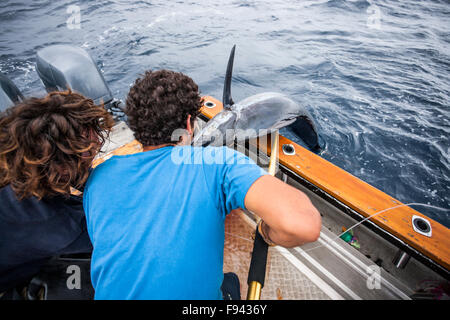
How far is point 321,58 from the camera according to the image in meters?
5.88

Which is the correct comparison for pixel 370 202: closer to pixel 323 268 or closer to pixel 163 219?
pixel 323 268

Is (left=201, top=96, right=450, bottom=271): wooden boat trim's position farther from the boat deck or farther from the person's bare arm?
the person's bare arm

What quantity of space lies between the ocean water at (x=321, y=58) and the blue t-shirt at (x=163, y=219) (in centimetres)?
180

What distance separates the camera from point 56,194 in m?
0.92

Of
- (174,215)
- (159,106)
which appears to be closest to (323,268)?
(174,215)

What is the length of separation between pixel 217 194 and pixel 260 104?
Answer: 1800 millimetres

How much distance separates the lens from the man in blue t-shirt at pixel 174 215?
72 cm

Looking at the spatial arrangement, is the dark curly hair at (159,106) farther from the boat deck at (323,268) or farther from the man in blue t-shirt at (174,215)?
the boat deck at (323,268)

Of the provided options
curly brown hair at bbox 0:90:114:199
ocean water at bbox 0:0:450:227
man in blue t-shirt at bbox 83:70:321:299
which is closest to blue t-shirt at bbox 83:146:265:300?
man in blue t-shirt at bbox 83:70:321:299

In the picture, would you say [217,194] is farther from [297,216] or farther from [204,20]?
[204,20]

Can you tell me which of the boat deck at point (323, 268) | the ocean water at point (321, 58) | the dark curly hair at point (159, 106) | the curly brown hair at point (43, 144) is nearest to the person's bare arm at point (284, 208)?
the dark curly hair at point (159, 106)

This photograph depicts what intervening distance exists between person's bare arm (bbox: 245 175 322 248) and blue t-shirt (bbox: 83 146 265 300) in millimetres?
46

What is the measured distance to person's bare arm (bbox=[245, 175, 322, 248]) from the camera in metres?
0.71

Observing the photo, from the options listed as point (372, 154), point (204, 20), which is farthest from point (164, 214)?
point (204, 20)
